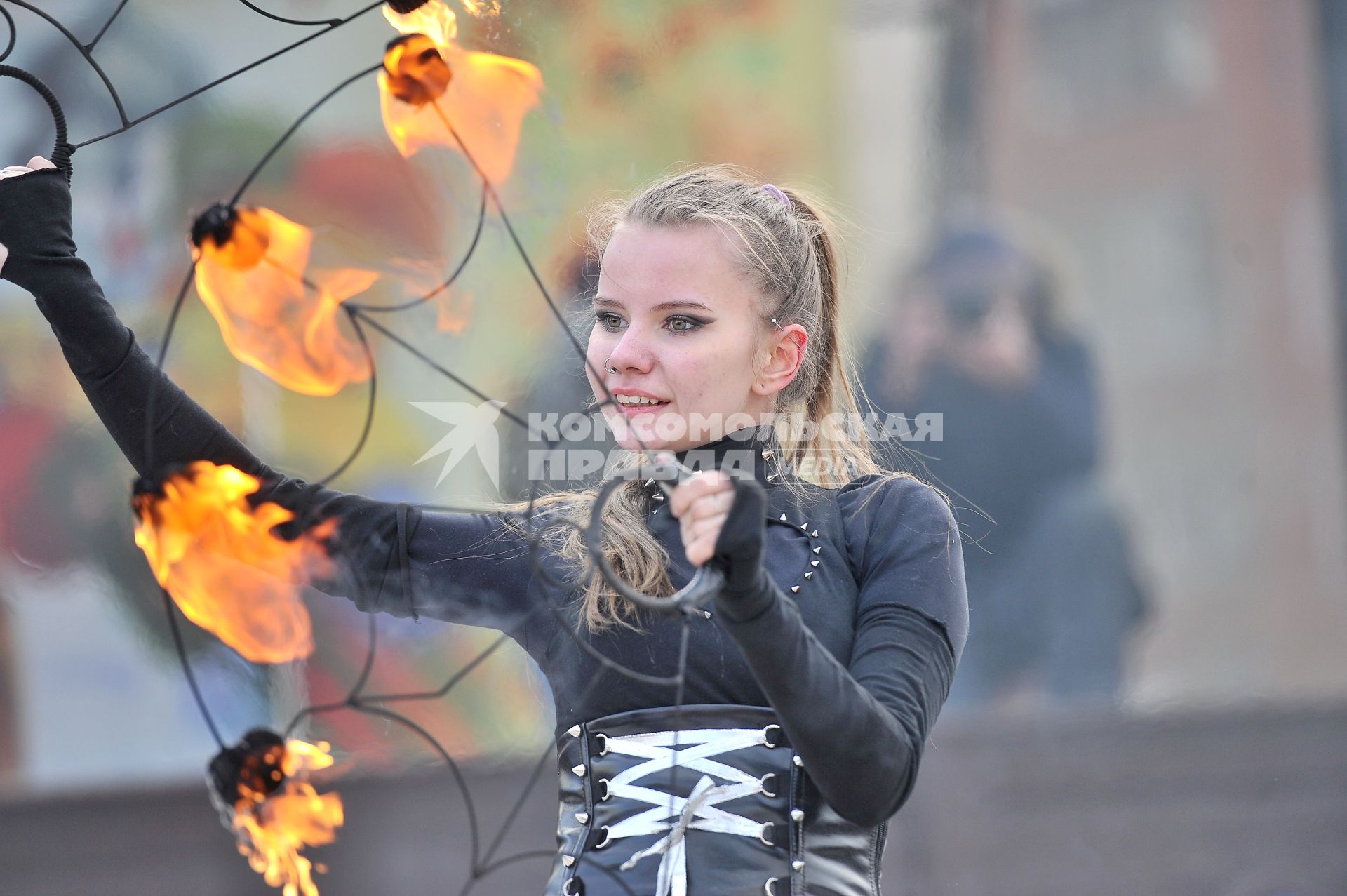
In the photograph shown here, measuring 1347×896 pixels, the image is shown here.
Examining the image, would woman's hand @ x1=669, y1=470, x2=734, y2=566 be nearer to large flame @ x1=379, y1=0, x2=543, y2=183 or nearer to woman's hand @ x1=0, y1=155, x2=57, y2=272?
large flame @ x1=379, y1=0, x2=543, y2=183

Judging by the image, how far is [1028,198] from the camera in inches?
135

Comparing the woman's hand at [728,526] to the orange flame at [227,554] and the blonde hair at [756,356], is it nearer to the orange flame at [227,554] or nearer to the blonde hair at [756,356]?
the blonde hair at [756,356]

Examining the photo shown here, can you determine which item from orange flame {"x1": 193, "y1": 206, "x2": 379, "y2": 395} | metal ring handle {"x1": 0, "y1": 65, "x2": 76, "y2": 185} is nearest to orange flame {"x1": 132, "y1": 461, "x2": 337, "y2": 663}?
orange flame {"x1": 193, "y1": 206, "x2": 379, "y2": 395}

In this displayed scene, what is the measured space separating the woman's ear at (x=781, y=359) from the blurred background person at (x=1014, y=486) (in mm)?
1540

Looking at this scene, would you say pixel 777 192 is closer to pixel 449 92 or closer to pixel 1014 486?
pixel 449 92

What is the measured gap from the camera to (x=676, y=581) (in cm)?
130

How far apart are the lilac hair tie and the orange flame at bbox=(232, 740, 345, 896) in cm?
69

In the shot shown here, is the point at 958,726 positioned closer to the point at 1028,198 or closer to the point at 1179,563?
the point at 1179,563

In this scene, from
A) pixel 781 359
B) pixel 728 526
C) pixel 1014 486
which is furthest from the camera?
pixel 1014 486

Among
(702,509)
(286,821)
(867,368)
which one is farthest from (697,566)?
(867,368)

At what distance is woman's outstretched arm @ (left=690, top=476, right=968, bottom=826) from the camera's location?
1024 millimetres

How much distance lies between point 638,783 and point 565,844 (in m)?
0.09

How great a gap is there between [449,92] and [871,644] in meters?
0.67

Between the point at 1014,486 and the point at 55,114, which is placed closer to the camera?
the point at 55,114
